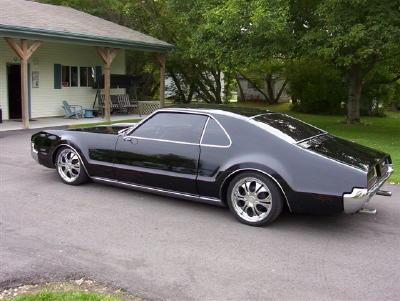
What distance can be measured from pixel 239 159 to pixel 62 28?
12490 mm

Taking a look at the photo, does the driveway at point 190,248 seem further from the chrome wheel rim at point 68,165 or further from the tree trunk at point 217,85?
the tree trunk at point 217,85

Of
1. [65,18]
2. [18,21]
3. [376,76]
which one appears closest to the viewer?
[18,21]

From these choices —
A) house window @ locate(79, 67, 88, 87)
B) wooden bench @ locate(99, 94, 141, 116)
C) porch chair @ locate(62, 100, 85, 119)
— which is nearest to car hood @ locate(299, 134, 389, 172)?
porch chair @ locate(62, 100, 85, 119)

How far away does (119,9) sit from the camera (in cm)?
2541

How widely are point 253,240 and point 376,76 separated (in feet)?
72.7

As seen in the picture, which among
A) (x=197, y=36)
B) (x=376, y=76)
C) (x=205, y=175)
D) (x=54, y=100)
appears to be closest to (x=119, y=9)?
(x=54, y=100)

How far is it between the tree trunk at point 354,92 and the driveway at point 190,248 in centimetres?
1272

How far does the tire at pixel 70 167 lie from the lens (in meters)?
7.23

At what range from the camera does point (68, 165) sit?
7363mm

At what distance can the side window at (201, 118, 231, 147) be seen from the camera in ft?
19.6

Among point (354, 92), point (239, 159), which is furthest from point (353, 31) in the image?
point (239, 159)

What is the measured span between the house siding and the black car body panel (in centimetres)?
1180

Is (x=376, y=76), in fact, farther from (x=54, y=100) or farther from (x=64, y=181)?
(x=64, y=181)

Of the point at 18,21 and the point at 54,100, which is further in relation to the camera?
the point at 54,100
